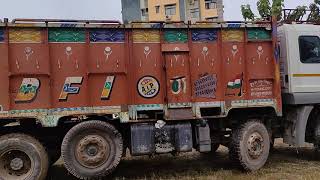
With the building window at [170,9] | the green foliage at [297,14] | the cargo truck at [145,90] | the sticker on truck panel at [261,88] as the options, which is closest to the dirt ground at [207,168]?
the cargo truck at [145,90]

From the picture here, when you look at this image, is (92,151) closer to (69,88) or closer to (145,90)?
(69,88)

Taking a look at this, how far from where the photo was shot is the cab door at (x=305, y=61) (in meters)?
10.1

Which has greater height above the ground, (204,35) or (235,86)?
(204,35)

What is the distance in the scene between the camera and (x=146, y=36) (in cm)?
903

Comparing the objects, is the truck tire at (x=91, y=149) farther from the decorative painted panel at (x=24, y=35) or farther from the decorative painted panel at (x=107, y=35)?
the decorative painted panel at (x=24, y=35)

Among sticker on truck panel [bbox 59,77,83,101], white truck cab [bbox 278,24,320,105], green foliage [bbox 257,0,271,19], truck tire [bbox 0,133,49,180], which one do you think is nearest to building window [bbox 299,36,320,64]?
white truck cab [bbox 278,24,320,105]

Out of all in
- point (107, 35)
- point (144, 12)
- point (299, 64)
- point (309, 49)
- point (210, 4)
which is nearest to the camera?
point (107, 35)

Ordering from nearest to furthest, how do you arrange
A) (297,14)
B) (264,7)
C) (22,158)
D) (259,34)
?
1. (22,158)
2. (259,34)
3. (297,14)
4. (264,7)

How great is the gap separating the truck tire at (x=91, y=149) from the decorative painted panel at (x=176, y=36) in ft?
6.12

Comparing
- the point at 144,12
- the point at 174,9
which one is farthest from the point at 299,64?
the point at 144,12

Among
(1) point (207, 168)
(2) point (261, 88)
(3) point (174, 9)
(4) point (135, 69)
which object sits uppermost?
(3) point (174, 9)

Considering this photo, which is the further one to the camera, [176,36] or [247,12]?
[247,12]

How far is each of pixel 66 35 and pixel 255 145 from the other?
4022mm

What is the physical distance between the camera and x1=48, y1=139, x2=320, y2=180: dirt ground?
9.29 metres
